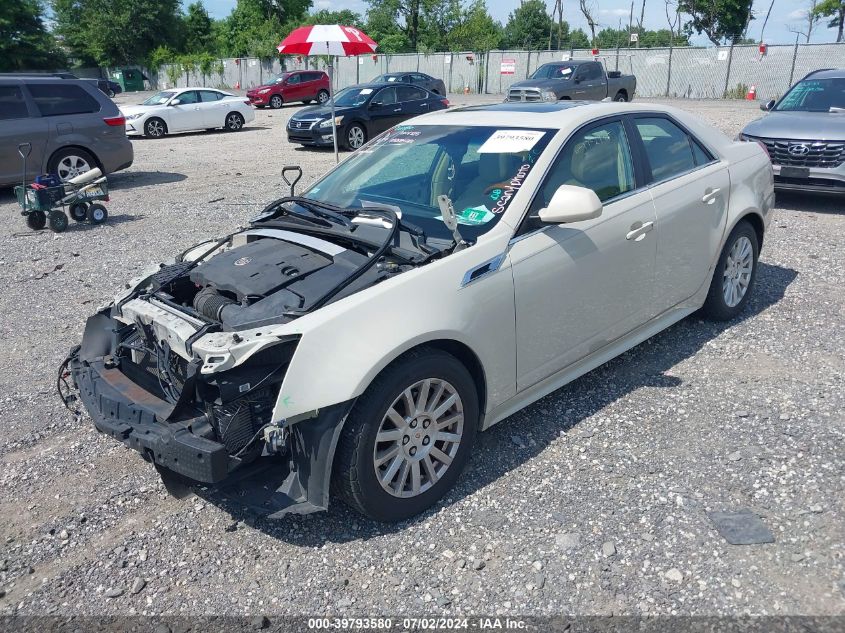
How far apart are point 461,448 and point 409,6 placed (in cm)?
6810

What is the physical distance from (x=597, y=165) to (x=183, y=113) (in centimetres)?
1909

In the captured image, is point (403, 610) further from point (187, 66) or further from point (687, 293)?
point (187, 66)

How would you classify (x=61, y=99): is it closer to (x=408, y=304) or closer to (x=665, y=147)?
(x=665, y=147)

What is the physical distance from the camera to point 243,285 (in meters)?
3.52

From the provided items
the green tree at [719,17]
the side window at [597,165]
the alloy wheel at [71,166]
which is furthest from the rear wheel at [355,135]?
the green tree at [719,17]

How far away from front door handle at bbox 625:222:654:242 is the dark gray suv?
33.6 feet

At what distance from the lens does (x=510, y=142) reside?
4117 mm

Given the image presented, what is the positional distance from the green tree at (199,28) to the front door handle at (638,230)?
235 feet

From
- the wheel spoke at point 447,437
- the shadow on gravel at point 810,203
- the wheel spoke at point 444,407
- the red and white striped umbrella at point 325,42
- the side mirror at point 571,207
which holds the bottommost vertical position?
the wheel spoke at point 447,437

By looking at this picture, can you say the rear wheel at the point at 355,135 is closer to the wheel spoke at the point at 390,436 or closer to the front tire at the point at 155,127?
the front tire at the point at 155,127

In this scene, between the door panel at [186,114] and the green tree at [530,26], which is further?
the green tree at [530,26]

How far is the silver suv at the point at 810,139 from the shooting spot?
902cm

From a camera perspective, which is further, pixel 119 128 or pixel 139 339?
pixel 119 128

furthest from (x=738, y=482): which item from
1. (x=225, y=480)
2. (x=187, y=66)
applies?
(x=187, y=66)
